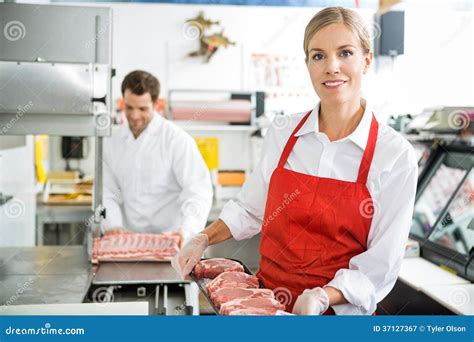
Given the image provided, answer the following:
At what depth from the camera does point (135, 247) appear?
1.72 meters

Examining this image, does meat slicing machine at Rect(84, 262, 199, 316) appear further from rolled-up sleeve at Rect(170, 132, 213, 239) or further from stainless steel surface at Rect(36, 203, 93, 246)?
stainless steel surface at Rect(36, 203, 93, 246)

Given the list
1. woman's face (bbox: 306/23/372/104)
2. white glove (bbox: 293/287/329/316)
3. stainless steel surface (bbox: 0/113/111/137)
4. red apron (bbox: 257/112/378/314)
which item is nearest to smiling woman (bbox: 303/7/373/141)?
woman's face (bbox: 306/23/372/104)

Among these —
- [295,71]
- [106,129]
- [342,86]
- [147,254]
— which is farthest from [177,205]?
[342,86]

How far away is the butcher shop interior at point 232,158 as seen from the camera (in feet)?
3.77

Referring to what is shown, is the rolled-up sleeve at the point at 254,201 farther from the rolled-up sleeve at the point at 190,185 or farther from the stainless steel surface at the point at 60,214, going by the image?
the stainless steel surface at the point at 60,214

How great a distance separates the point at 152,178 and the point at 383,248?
1.00 m

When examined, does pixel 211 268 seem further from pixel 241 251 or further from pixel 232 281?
pixel 241 251

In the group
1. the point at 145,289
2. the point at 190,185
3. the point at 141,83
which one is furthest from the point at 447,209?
the point at 145,289

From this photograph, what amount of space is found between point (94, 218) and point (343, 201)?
2.76ft

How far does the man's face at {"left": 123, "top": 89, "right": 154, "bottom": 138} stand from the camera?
1941 millimetres

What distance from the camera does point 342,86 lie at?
3.76ft

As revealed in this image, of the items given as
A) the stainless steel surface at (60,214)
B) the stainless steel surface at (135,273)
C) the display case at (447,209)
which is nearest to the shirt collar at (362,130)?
the stainless steel surface at (135,273)

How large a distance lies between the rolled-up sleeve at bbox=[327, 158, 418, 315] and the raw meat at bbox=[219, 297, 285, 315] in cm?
12
